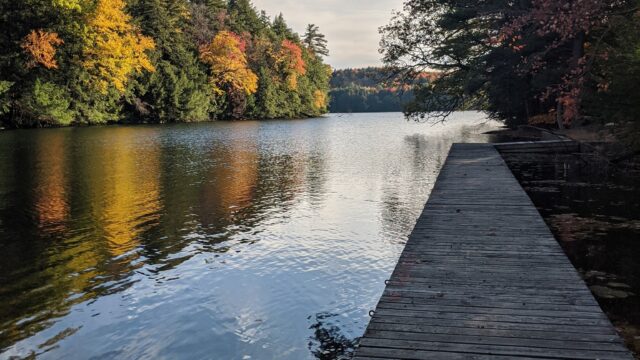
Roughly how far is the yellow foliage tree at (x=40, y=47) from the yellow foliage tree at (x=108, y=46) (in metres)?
3.76

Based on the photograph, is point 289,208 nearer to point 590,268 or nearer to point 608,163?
point 590,268

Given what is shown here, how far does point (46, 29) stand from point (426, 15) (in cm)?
3709

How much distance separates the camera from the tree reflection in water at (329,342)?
21.2ft

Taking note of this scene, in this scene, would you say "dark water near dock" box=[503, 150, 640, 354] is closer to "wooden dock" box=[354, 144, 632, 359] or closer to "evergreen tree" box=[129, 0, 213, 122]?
"wooden dock" box=[354, 144, 632, 359]

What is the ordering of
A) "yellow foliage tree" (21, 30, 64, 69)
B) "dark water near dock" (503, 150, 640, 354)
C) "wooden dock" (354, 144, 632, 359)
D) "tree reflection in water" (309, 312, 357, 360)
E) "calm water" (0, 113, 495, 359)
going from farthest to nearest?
"yellow foliage tree" (21, 30, 64, 69) < "dark water near dock" (503, 150, 640, 354) < "calm water" (0, 113, 495, 359) < "tree reflection in water" (309, 312, 357, 360) < "wooden dock" (354, 144, 632, 359)

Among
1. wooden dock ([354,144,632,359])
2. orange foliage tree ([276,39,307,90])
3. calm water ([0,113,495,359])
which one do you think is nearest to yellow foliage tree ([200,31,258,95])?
orange foliage tree ([276,39,307,90])

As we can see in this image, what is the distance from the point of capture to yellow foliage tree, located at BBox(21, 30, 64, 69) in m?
46.6

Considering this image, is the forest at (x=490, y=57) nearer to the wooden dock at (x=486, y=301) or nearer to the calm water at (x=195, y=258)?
the calm water at (x=195, y=258)

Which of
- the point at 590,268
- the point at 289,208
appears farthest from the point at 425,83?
the point at 590,268

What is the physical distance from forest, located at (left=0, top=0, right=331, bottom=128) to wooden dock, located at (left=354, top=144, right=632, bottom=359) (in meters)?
48.9

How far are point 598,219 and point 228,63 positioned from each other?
70.8 metres

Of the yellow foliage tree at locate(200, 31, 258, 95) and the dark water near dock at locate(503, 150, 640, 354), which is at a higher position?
the yellow foliage tree at locate(200, 31, 258, 95)

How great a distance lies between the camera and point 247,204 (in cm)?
1588

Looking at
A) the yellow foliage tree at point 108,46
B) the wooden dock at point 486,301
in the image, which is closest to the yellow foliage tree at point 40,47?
the yellow foliage tree at point 108,46
